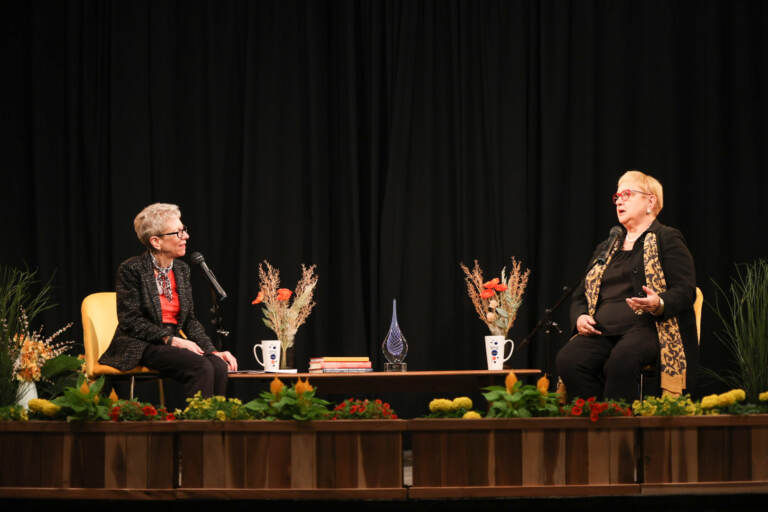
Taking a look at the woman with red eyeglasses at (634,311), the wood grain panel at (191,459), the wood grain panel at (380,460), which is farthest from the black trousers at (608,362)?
the wood grain panel at (191,459)

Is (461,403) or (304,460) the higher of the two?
(461,403)

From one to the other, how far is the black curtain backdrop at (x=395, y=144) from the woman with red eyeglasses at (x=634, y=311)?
4.13ft

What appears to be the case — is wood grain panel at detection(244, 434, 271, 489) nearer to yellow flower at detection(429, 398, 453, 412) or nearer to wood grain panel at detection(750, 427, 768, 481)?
yellow flower at detection(429, 398, 453, 412)

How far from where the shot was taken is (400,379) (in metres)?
4.22

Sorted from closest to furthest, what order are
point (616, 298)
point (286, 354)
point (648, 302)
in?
point (648, 302), point (616, 298), point (286, 354)

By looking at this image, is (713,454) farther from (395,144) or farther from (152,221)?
(395,144)

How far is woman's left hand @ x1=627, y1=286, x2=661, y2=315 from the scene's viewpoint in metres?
3.32

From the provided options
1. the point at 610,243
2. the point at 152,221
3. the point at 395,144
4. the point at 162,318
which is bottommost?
the point at 162,318

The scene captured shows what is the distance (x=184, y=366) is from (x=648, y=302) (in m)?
→ 1.99

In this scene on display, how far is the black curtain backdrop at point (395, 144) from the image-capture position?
A: 5.05 meters

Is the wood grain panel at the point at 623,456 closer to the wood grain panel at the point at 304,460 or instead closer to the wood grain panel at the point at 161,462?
the wood grain panel at the point at 304,460

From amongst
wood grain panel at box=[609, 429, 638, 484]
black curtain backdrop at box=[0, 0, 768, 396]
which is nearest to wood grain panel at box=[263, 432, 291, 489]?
wood grain panel at box=[609, 429, 638, 484]

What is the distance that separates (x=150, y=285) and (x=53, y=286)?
1683 mm

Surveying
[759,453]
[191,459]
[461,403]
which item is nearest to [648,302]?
[759,453]
